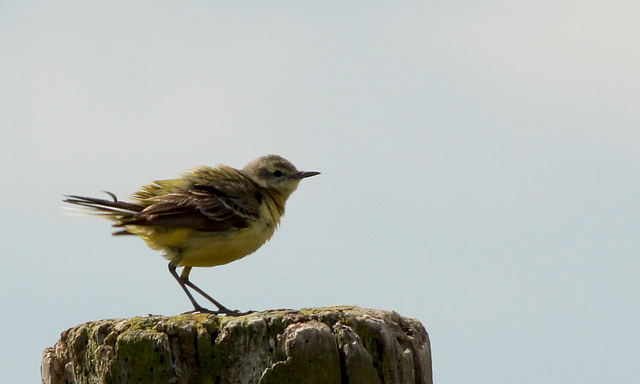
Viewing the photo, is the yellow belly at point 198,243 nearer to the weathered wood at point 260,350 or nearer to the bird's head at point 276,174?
the bird's head at point 276,174

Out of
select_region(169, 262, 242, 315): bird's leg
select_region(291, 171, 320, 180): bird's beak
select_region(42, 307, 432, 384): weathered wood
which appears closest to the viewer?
select_region(42, 307, 432, 384): weathered wood

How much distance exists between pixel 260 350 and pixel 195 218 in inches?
157

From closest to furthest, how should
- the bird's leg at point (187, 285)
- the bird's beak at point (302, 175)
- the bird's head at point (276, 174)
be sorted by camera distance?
the bird's leg at point (187, 285) → the bird's head at point (276, 174) → the bird's beak at point (302, 175)

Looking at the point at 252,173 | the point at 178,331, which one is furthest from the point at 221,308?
the point at 178,331

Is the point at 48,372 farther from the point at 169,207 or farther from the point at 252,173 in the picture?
the point at 252,173

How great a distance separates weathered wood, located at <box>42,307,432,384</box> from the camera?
4664 mm

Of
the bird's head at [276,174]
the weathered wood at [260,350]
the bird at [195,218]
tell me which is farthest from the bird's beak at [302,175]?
the weathered wood at [260,350]


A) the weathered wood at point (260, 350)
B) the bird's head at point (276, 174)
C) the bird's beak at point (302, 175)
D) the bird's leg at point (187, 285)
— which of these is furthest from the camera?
the bird's beak at point (302, 175)

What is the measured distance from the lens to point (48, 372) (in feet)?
18.2

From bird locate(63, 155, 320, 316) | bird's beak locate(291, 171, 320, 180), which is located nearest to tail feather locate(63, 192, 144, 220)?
bird locate(63, 155, 320, 316)

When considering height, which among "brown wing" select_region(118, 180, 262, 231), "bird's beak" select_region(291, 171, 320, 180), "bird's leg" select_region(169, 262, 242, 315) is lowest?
"bird's leg" select_region(169, 262, 242, 315)

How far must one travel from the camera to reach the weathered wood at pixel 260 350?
4.66 meters

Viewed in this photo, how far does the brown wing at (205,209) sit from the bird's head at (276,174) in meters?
0.91

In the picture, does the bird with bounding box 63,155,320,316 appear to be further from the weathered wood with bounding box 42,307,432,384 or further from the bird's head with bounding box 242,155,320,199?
the weathered wood with bounding box 42,307,432,384
